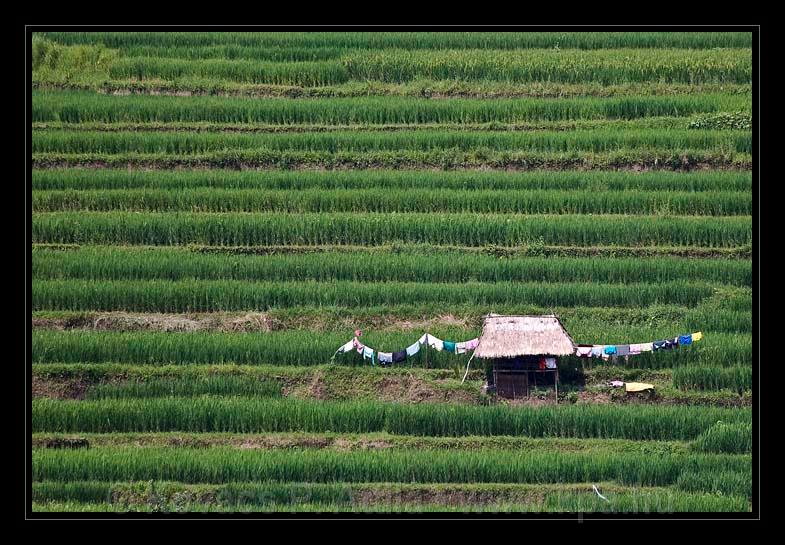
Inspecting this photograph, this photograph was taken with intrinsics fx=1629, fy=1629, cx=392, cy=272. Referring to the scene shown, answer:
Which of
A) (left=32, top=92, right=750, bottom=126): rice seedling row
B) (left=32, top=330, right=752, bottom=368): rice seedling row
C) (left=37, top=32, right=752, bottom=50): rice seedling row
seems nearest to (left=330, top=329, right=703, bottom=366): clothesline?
(left=32, top=330, right=752, bottom=368): rice seedling row

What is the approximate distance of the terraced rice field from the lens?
966 inches

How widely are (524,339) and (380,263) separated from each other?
361 centimetres

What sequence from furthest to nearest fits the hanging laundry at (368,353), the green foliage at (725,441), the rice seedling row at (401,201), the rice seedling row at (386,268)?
the rice seedling row at (401,201), the rice seedling row at (386,268), the hanging laundry at (368,353), the green foliage at (725,441)

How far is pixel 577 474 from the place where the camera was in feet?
80.4

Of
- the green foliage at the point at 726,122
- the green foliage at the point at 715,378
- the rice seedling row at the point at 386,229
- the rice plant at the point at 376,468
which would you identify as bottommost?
the rice plant at the point at 376,468

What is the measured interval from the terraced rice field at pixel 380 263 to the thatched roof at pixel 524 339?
29.5 inches

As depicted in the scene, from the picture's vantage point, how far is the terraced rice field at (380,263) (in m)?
24.5

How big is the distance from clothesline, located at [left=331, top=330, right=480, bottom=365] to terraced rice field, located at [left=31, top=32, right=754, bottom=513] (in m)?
0.16

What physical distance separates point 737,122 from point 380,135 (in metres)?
6.75

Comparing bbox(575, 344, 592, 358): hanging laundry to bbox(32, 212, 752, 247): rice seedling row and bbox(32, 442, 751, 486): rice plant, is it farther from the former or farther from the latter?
bbox(32, 212, 752, 247): rice seedling row

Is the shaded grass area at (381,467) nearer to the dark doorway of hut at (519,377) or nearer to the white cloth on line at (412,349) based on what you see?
the dark doorway of hut at (519,377)

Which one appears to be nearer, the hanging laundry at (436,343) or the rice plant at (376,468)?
the rice plant at (376,468)

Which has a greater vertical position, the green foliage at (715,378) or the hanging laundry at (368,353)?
the hanging laundry at (368,353)

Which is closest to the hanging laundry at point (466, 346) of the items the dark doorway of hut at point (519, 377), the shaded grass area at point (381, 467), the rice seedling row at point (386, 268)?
the dark doorway of hut at point (519, 377)
